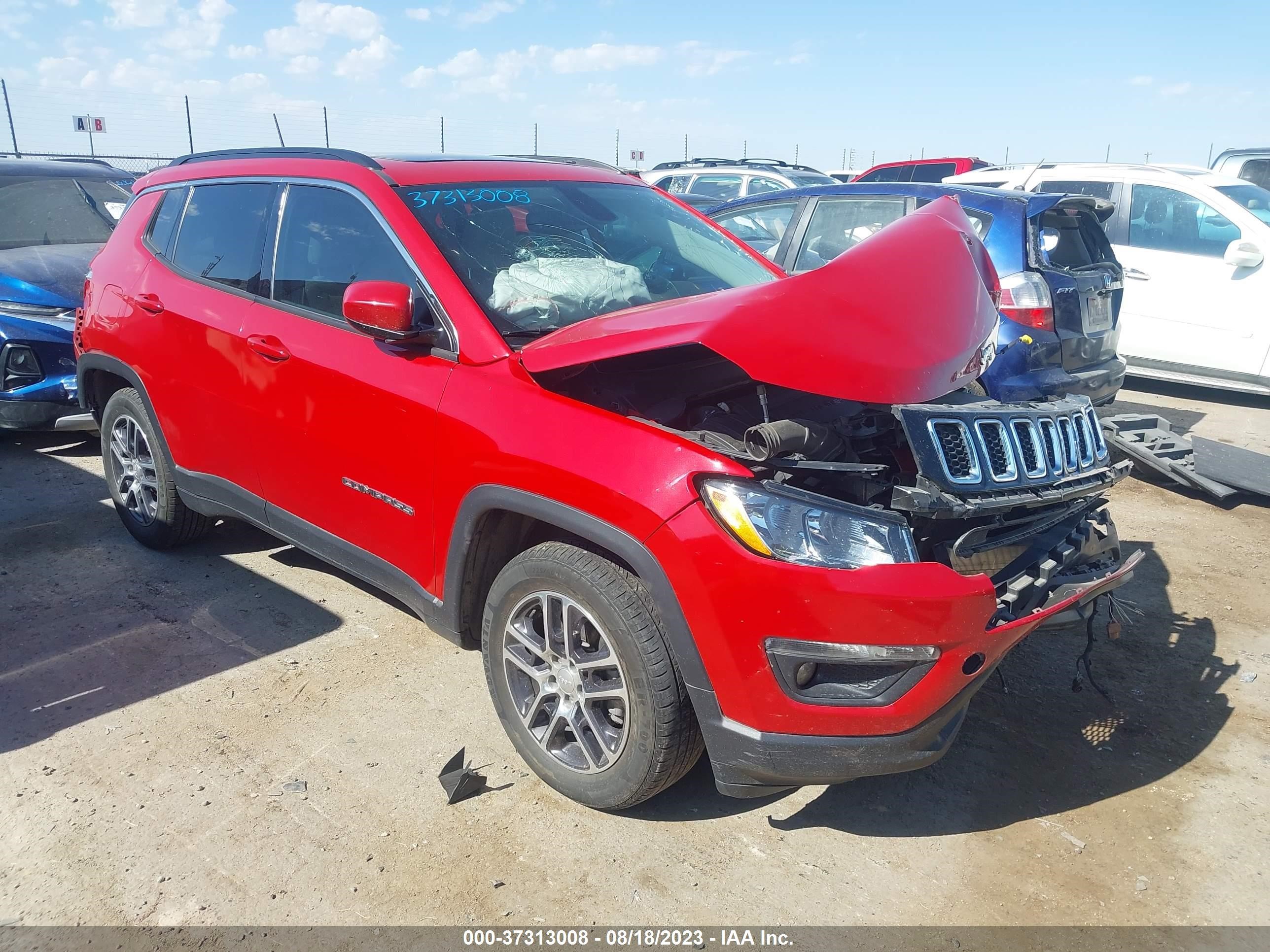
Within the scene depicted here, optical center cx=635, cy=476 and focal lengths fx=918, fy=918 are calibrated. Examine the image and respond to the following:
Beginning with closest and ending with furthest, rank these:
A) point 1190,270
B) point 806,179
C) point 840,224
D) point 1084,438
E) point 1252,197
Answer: point 1084,438 → point 840,224 → point 1190,270 → point 1252,197 → point 806,179

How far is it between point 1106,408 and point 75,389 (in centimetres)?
765

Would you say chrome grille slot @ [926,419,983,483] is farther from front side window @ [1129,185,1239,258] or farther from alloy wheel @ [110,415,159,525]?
front side window @ [1129,185,1239,258]

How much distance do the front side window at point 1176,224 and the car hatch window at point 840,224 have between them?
3190 mm

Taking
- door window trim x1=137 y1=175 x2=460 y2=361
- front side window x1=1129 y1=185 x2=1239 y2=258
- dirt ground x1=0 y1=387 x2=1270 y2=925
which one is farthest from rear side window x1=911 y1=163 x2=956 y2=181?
door window trim x1=137 y1=175 x2=460 y2=361

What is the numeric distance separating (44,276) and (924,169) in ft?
42.2

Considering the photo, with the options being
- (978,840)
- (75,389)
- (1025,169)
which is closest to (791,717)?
(978,840)

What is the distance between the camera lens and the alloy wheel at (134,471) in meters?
4.43

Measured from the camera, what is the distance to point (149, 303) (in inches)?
162

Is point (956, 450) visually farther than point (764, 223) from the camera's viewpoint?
No

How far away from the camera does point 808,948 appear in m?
2.28

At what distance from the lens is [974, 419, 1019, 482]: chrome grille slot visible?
2.54m

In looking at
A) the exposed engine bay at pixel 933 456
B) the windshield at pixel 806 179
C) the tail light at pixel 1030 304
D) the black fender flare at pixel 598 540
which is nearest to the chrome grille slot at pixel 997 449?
the exposed engine bay at pixel 933 456

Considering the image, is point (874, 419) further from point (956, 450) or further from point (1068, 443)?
point (1068, 443)

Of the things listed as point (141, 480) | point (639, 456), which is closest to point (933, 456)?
point (639, 456)
